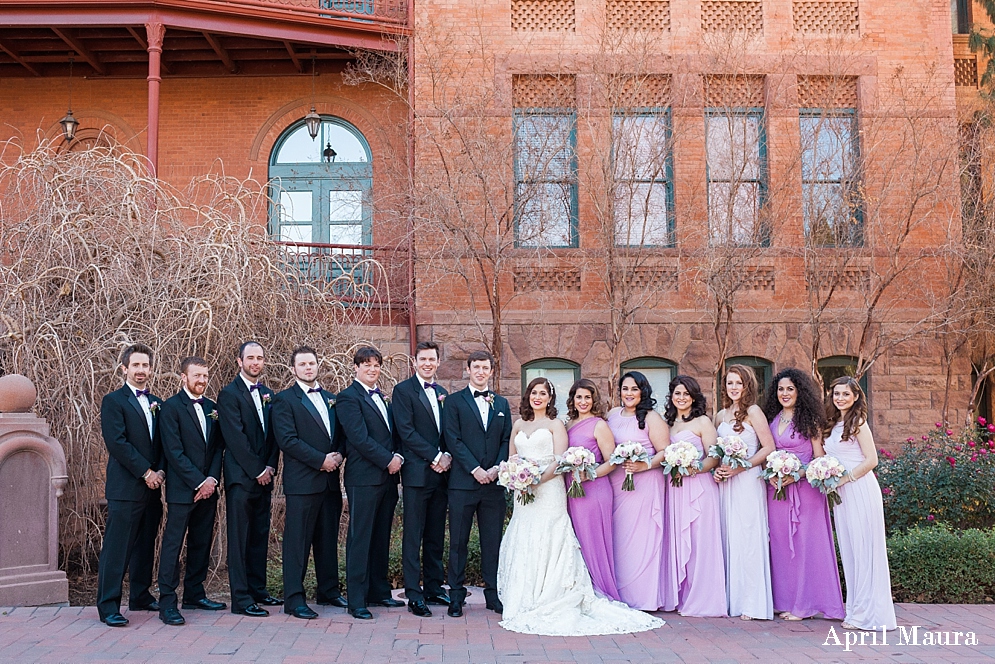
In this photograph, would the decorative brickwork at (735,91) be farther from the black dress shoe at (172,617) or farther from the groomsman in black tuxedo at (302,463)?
the black dress shoe at (172,617)

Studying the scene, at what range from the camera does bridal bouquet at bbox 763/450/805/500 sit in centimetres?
717

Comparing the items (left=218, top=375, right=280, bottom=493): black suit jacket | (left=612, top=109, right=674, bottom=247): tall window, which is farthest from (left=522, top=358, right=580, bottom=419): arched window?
(left=218, top=375, right=280, bottom=493): black suit jacket

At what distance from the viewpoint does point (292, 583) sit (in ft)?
24.2

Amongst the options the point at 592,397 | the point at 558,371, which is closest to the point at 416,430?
the point at 592,397

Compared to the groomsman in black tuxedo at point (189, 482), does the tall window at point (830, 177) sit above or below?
above

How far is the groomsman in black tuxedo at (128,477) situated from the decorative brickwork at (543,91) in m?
8.34

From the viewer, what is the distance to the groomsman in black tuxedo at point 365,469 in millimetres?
7344

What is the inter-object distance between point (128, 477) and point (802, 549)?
532cm

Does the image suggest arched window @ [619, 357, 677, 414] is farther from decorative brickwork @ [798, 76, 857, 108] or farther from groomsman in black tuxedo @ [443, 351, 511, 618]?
groomsman in black tuxedo @ [443, 351, 511, 618]

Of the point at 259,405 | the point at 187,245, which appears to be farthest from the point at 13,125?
the point at 259,405

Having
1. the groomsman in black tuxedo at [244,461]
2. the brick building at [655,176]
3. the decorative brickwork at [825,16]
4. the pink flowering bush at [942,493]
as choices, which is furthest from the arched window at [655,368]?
the groomsman in black tuxedo at [244,461]

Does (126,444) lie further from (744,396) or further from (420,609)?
(744,396)

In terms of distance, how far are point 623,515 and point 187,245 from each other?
4995mm

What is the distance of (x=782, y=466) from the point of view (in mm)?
7168
